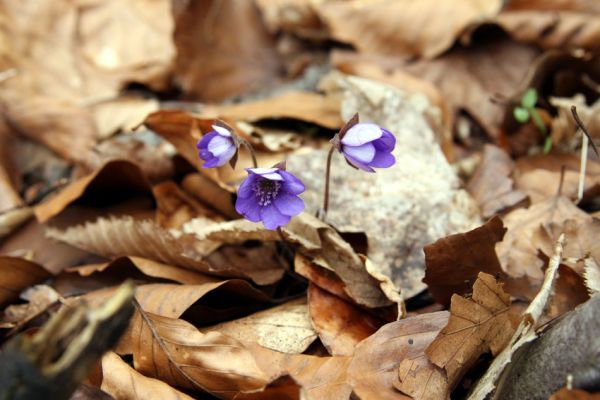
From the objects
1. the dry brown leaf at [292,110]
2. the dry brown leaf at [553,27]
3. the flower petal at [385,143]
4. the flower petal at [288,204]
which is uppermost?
the flower petal at [385,143]

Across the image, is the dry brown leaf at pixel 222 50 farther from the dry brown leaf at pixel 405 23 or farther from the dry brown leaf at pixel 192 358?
the dry brown leaf at pixel 192 358

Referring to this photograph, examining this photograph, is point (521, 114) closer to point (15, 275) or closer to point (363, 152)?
point (363, 152)

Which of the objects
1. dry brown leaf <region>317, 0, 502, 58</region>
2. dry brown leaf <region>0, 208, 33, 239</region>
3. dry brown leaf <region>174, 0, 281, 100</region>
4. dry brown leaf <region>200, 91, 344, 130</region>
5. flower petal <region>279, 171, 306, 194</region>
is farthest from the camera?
Result: dry brown leaf <region>174, 0, 281, 100</region>

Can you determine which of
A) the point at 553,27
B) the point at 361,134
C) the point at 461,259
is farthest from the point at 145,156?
the point at 553,27

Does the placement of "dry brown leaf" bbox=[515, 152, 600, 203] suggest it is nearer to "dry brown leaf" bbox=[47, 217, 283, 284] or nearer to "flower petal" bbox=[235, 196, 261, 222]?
"dry brown leaf" bbox=[47, 217, 283, 284]

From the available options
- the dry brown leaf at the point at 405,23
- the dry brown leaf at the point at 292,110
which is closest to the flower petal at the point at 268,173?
the dry brown leaf at the point at 292,110

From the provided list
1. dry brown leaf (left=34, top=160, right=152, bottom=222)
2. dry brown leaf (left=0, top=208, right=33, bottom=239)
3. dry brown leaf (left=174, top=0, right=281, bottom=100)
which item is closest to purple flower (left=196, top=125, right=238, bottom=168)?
dry brown leaf (left=34, top=160, right=152, bottom=222)
